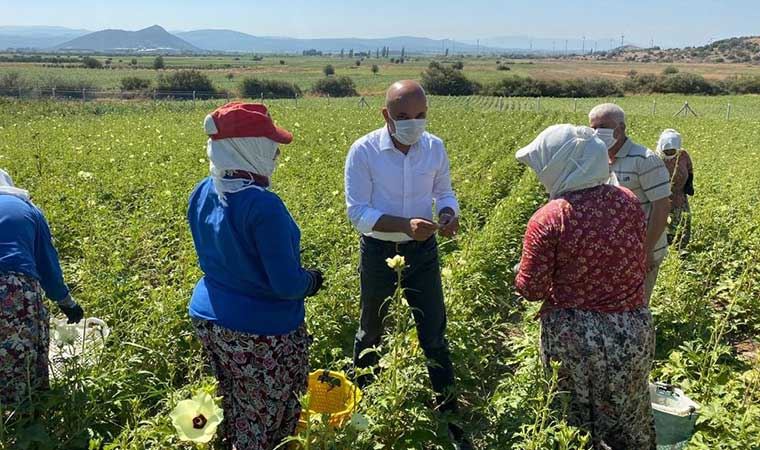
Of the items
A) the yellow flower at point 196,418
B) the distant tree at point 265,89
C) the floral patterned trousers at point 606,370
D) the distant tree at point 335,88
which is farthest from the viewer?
the distant tree at point 335,88

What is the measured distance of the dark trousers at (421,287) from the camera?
3.26m

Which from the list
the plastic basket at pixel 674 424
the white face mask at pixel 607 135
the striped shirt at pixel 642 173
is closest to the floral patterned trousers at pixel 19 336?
the plastic basket at pixel 674 424

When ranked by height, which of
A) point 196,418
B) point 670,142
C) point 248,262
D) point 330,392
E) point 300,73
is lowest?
point 330,392

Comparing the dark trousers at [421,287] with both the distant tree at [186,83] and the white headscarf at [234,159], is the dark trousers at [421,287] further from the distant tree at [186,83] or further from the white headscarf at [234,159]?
the distant tree at [186,83]

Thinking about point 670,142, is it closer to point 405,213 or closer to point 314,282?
point 405,213

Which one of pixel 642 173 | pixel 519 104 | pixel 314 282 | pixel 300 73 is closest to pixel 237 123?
pixel 314 282

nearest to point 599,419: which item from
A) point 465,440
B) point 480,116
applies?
point 465,440

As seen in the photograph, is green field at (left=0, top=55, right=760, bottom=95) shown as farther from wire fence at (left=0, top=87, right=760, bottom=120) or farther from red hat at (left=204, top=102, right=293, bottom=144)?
red hat at (left=204, top=102, right=293, bottom=144)

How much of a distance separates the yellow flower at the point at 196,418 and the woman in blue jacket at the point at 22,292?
1058 mm

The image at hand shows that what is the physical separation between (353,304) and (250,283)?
7.46ft

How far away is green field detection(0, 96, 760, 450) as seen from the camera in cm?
281

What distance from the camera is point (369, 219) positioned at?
3098mm

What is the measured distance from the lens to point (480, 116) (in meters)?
24.8

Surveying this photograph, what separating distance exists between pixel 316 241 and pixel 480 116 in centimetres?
2010
